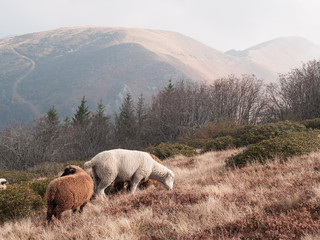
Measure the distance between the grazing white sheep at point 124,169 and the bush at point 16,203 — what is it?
57.7 inches

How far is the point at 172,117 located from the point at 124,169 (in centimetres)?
3196

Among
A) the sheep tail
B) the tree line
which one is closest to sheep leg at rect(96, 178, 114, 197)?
the sheep tail

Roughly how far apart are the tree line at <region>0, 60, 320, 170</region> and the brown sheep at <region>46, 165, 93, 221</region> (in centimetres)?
2017

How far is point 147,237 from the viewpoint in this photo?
3.11m

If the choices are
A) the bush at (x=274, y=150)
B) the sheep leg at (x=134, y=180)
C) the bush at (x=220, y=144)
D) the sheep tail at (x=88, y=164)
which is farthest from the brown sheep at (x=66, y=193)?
the bush at (x=220, y=144)

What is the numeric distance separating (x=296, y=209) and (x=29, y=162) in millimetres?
29823

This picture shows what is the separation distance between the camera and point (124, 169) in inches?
253

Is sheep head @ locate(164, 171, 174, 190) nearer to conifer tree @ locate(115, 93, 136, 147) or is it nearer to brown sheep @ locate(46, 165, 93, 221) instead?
brown sheep @ locate(46, 165, 93, 221)

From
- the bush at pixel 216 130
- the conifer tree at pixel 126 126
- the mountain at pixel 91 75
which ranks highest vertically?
the mountain at pixel 91 75

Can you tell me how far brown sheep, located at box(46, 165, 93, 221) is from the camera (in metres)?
4.40

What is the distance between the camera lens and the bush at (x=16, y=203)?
5234mm

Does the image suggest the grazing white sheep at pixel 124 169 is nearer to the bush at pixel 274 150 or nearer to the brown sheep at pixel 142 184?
the brown sheep at pixel 142 184

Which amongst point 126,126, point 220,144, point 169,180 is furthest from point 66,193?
point 126,126

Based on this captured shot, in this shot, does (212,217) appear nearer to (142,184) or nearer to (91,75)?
(142,184)
